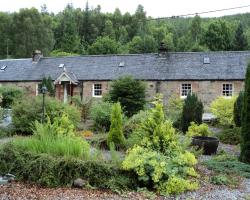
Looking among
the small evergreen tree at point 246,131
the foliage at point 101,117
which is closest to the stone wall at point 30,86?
the foliage at point 101,117

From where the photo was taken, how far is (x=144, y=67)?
106 feet

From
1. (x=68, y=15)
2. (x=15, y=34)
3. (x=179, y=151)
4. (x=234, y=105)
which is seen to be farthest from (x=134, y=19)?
(x=179, y=151)

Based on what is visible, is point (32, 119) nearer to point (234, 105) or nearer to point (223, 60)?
point (234, 105)

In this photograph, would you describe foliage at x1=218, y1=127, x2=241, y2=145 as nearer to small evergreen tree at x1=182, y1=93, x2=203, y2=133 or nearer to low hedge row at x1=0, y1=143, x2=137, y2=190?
small evergreen tree at x1=182, y1=93, x2=203, y2=133

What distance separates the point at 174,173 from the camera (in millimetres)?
8039

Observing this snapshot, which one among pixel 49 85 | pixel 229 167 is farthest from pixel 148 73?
pixel 229 167

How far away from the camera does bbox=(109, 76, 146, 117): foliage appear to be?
2116cm

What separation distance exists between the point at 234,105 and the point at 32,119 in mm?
9960

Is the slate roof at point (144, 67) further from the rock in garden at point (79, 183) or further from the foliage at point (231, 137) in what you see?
the rock in garden at point (79, 183)

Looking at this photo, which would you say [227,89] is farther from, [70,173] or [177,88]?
[70,173]

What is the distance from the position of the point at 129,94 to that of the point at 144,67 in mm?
11346

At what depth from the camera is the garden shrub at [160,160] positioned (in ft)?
25.9

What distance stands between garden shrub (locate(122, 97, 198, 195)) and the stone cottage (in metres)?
21.5

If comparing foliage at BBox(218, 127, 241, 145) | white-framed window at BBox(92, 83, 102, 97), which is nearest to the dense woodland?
white-framed window at BBox(92, 83, 102, 97)
